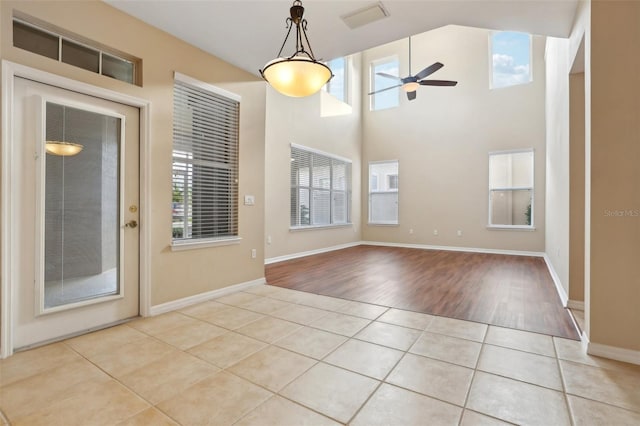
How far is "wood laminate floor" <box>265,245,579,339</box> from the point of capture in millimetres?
3053

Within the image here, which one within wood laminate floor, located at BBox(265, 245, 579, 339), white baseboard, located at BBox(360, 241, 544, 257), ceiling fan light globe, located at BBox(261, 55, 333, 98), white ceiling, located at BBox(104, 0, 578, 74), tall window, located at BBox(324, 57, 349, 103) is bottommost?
wood laminate floor, located at BBox(265, 245, 579, 339)

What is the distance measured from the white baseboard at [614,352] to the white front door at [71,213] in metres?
3.83

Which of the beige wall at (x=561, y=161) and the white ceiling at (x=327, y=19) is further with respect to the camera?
the beige wall at (x=561, y=161)

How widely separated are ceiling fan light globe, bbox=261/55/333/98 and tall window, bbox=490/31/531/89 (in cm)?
679

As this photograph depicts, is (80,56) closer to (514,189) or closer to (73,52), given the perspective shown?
(73,52)

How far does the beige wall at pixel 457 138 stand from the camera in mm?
6816

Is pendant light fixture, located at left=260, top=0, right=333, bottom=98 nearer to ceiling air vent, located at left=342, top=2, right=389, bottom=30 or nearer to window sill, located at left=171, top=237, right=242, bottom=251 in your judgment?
ceiling air vent, located at left=342, top=2, right=389, bottom=30

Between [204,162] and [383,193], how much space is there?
19.6ft

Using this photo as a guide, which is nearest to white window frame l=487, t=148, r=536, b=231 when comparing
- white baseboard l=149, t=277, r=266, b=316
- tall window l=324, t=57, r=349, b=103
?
tall window l=324, t=57, r=349, b=103

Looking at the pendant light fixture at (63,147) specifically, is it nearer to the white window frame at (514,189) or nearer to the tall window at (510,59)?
the white window frame at (514,189)

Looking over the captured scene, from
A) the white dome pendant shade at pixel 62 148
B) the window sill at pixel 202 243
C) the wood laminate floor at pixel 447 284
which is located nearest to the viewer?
the white dome pendant shade at pixel 62 148

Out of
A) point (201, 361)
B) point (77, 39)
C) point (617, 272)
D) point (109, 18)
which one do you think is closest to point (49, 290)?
point (201, 361)

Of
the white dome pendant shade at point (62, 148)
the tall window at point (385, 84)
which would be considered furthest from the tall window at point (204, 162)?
the tall window at point (385, 84)

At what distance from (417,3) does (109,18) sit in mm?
2719
